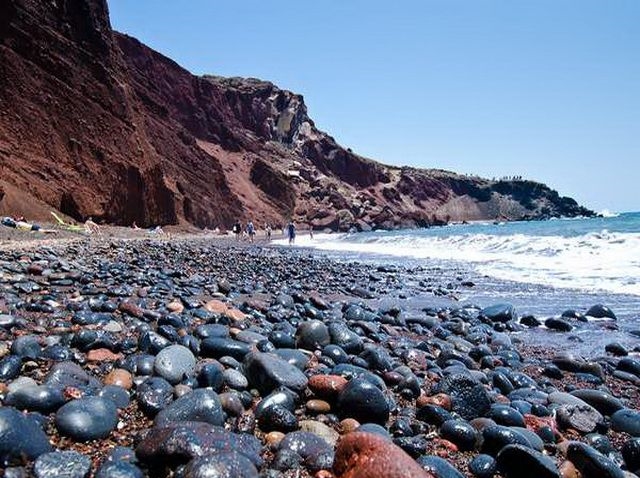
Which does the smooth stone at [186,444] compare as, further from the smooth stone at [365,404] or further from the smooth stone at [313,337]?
the smooth stone at [313,337]

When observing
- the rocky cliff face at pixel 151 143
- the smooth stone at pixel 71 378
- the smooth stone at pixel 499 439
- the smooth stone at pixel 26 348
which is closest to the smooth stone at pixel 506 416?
the smooth stone at pixel 499 439

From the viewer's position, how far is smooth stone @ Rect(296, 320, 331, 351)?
4.84 meters

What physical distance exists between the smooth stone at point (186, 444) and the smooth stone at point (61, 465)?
26 centimetres

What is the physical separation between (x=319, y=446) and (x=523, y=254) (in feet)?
64.3

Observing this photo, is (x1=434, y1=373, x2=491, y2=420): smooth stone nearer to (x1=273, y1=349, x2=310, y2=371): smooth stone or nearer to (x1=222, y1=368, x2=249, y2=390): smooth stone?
(x1=273, y1=349, x2=310, y2=371): smooth stone

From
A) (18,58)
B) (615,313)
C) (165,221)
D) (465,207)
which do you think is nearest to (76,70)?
(18,58)

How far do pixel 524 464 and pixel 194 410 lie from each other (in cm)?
197

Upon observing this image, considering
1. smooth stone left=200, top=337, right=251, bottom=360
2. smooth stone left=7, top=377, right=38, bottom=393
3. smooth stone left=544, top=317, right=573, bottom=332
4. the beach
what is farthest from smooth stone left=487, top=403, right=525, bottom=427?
smooth stone left=544, top=317, right=573, bottom=332

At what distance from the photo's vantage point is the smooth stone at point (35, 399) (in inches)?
107

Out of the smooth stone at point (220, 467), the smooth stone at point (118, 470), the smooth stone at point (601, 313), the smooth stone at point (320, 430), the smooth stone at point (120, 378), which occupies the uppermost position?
the smooth stone at point (220, 467)

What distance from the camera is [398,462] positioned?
2072mm

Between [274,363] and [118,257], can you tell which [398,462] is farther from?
[118,257]

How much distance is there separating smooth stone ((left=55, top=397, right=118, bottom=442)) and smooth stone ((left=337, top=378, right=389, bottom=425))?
1.49 meters

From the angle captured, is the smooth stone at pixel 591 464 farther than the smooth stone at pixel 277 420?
No
